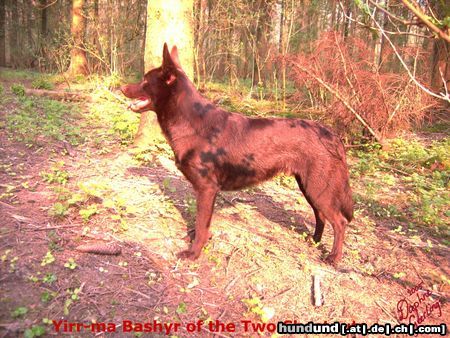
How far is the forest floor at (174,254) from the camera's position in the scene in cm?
262

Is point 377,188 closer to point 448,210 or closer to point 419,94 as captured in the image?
point 448,210

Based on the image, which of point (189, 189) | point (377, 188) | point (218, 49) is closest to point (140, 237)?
point (189, 189)

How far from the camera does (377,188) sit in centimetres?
604

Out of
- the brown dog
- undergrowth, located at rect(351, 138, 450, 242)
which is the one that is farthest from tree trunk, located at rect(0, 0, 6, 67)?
the brown dog

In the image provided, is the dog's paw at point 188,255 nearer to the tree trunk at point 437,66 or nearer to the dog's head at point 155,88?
the dog's head at point 155,88

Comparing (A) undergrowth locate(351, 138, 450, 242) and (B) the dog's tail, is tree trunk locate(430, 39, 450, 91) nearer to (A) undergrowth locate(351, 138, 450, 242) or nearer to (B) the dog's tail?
(A) undergrowth locate(351, 138, 450, 242)

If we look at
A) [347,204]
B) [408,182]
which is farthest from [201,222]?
[408,182]

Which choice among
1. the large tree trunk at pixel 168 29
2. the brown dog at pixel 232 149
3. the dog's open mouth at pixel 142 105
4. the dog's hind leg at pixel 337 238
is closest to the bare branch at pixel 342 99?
the large tree trunk at pixel 168 29

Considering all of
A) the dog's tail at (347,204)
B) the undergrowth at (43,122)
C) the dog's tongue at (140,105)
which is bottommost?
the dog's tail at (347,204)

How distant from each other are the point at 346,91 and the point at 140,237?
5.74 metres

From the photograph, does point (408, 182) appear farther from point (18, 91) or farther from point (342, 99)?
point (18, 91)

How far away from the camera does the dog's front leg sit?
3402mm
